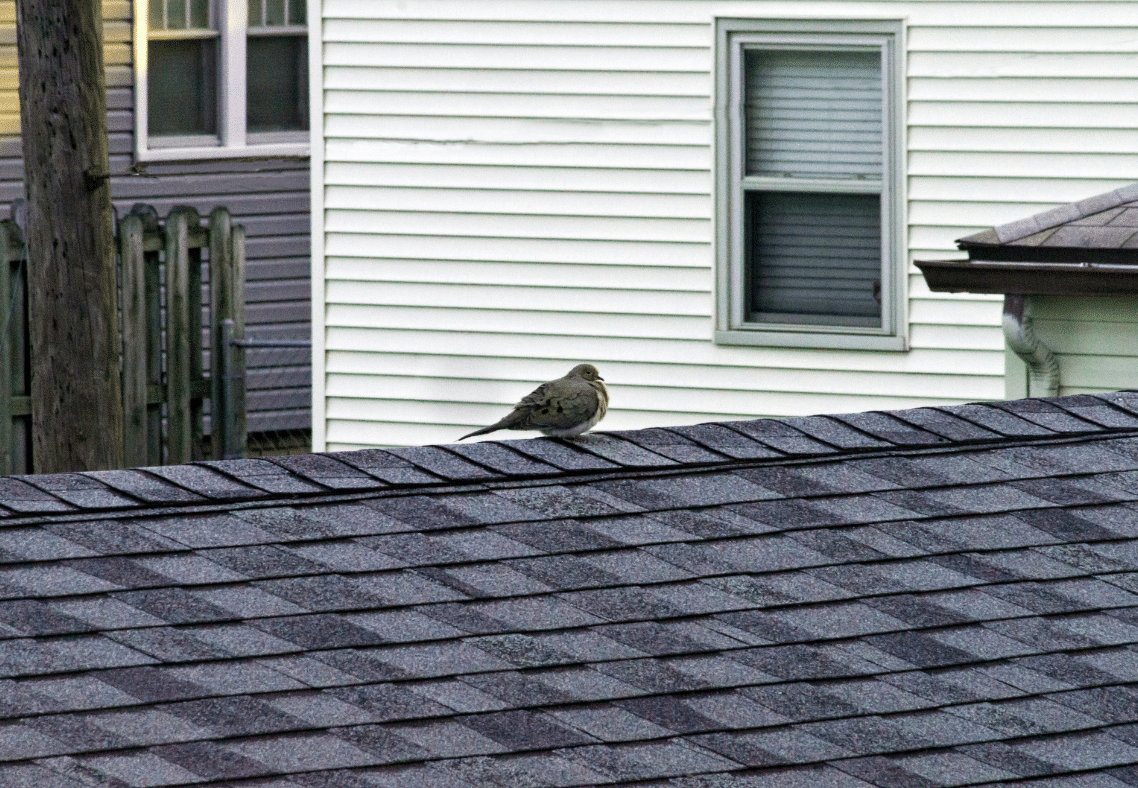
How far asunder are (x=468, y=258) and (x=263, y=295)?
3.42 m

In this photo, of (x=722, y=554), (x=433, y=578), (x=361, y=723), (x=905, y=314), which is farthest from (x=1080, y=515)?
(x=905, y=314)

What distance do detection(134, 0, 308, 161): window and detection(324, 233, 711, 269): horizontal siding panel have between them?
3016mm

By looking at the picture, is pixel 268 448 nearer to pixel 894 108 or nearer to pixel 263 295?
pixel 263 295

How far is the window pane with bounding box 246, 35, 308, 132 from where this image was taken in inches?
562

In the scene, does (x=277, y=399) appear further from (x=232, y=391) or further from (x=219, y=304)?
(x=219, y=304)

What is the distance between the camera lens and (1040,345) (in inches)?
298

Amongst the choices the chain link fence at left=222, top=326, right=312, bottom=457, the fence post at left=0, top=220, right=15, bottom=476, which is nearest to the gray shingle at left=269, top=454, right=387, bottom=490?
the fence post at left=0, top=220, right=15, bottom=476

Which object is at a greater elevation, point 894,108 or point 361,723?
point 894,108

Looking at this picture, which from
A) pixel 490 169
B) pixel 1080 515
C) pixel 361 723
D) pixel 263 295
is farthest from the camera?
pixel 263 295

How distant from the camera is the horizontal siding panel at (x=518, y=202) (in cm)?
1060

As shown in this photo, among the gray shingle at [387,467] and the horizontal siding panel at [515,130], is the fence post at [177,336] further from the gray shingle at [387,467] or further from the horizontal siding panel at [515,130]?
the gray shingle at [387,467]

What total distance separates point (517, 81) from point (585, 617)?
715cm

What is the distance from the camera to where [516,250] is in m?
11.0

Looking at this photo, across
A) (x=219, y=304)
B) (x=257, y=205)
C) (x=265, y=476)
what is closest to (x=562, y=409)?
(x=265, y=476)
